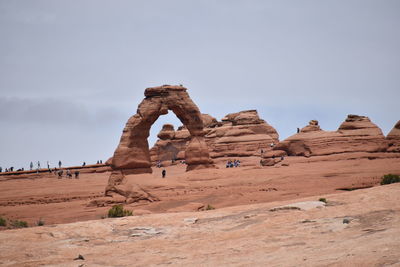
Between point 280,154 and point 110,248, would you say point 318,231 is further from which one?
point 280,154

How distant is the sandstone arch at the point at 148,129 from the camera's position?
31594mm

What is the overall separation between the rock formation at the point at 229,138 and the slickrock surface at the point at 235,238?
4206 cm

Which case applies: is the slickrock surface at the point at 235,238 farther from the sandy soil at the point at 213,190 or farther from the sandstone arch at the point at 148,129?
the sandstone arch at the point at 148,129

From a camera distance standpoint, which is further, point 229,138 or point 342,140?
point 229,138

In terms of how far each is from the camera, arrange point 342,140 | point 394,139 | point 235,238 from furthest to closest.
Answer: point 342,140, point 394,139, point 235,238

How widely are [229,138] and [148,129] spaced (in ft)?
86.2

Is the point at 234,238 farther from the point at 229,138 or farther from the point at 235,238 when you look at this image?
the point at 229,138

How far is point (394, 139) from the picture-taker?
137 ft

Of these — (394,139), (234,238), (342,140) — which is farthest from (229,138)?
(234,238)

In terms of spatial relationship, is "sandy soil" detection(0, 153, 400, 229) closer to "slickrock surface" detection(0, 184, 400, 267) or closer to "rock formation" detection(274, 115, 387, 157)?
"rock formation" detection(274, 115, 387, 157)

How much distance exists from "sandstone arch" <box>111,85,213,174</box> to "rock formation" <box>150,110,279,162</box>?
1965 cm

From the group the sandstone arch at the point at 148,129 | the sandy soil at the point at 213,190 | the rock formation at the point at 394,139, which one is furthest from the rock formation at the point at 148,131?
the rock formation at the point at 394,139

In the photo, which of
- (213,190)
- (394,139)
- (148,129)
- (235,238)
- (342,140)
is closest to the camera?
(235,238)

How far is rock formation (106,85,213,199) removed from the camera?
103 feet
